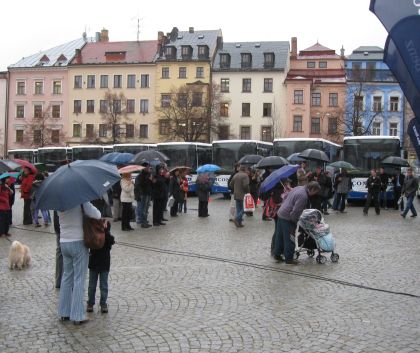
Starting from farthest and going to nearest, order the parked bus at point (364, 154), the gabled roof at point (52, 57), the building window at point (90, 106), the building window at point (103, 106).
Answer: the gabled roof at point (52, 57)
the building window at point (90, 106)
the building window at point (103, 106)
the parked bus at point (364, 154)

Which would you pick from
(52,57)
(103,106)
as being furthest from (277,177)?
(52,57)

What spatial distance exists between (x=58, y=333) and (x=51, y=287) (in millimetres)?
2435

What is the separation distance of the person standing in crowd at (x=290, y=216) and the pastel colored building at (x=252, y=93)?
5872 cm

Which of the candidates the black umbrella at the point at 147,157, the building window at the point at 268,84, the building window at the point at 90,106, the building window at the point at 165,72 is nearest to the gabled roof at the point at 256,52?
the building window at the point at 268,84

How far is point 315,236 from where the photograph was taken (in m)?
11.3

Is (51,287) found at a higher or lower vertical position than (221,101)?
lower

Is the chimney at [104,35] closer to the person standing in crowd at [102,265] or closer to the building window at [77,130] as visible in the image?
the building window at [77,130]

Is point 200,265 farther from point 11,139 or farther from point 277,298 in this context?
point 11,139

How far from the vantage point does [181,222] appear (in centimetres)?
1914

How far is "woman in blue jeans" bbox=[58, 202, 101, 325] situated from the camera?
7016mm

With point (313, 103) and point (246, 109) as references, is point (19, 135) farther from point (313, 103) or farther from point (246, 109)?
point (313, 103)

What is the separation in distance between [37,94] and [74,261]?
7330 centimetres

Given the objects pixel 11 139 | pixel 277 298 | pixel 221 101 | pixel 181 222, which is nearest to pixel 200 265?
pixel 277 298

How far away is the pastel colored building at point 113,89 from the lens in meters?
72.2
